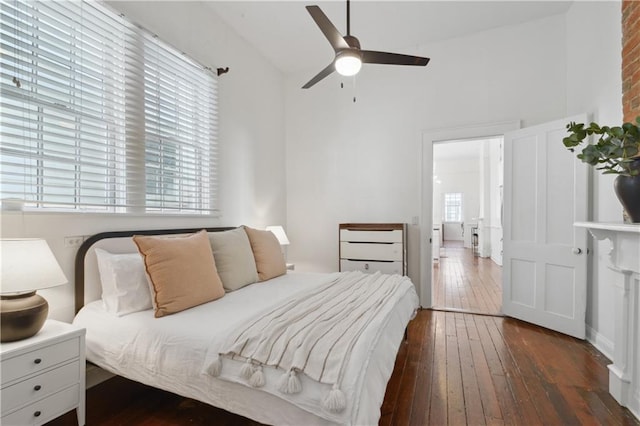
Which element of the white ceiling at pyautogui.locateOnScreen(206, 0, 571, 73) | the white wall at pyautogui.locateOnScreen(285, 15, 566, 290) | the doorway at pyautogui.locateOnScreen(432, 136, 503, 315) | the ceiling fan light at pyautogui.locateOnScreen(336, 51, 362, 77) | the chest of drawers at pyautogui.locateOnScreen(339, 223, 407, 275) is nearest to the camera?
the ceiling fan light at pyautogui.locateOnScreen(336, 51, 362, 77)

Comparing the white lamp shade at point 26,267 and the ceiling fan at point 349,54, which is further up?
the ceiling fan at point 349,54

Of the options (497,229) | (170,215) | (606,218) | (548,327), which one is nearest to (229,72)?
(170,215)

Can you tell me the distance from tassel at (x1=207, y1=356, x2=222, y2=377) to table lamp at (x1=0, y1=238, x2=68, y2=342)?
88cm

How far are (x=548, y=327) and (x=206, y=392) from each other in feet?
11.1

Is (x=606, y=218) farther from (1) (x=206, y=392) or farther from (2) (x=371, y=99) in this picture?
(1) (x=206, y=392)

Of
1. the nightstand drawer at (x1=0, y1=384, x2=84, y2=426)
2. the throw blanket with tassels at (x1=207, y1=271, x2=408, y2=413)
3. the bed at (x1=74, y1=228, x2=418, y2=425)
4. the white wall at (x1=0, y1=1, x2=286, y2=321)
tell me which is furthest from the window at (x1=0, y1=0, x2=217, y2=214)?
the throw blanket with tassels at (x1=207, y1=271, x2=408, y2=413)

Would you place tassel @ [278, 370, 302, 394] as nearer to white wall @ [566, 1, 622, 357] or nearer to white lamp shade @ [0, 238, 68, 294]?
white lamp shade @ [0, 238, 68, 294]

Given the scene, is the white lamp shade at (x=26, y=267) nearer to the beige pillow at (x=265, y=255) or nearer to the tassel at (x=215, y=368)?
the tassel at (x=215, y=368)

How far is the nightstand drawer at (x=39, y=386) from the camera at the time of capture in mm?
1351

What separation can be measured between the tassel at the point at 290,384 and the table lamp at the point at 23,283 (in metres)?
1.23

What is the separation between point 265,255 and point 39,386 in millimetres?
1733

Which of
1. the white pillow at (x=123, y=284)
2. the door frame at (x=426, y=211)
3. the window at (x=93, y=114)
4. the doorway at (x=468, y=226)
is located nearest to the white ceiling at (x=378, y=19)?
the window at (x=93, y=114)

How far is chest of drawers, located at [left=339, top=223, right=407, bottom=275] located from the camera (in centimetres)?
382

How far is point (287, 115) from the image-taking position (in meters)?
4.74
